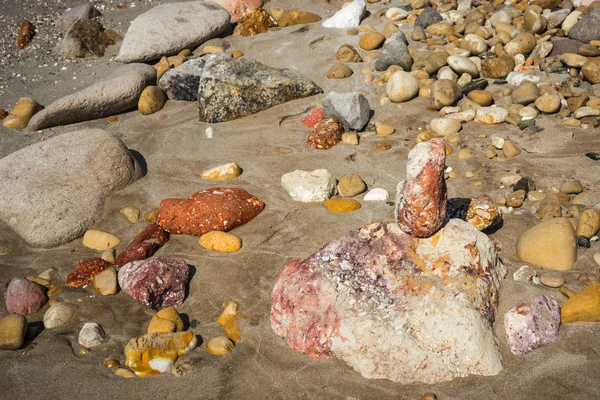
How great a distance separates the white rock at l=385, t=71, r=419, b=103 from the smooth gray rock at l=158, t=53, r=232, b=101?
6.09ft

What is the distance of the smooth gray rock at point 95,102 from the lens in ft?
19.7

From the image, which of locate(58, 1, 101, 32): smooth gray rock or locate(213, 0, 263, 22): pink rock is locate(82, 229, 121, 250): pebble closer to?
locate(213, 0, 263, 22): pink rock

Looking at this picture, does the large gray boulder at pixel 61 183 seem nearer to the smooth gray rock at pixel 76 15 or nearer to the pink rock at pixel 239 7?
the pink rock at pixel 239 7

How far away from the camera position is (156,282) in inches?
139

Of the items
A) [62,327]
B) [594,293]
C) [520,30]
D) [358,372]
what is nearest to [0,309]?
[62,327]

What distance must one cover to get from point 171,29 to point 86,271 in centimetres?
438

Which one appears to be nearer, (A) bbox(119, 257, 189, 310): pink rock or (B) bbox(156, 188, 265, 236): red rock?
(A) bbox(119, 257, 189, 310): pink rock

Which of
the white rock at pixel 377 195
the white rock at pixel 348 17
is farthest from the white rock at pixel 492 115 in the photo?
the white rock at pixel 348 17

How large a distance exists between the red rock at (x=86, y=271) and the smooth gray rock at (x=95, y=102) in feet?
8.68

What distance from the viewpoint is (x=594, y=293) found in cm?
303

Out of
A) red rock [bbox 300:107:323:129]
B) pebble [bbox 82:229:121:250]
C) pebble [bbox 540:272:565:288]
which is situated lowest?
red rock [bbox 300:107:323:129]

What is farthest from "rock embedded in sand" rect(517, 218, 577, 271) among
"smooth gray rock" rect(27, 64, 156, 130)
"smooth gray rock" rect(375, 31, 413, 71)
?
"smooth gray rock" rect(27, 64, 156, 130)

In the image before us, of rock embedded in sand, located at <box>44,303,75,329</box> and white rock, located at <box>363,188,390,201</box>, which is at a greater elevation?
rock embedded in sand, located at <box>44,303,75,329</box>

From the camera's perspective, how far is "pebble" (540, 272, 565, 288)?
10.7 feet
